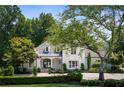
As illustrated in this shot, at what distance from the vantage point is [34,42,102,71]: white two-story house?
784 inches

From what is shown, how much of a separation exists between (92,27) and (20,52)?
3.48m

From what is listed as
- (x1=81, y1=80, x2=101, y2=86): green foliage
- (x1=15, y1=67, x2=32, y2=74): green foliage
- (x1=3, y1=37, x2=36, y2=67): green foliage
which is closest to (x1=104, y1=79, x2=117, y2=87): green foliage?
(x1=81, y1=80, x2=101, y2=86): green foliage

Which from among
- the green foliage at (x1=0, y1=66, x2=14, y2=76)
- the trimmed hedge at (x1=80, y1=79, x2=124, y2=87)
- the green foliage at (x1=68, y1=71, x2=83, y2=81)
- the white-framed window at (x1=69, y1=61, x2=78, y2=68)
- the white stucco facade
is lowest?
the trimmed hedge at (x1=80, y1=79, x2=124, y2=87)

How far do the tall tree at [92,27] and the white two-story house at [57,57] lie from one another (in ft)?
2.26

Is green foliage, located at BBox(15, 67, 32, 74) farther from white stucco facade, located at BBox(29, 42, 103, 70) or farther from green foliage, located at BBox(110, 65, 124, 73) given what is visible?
green foliage, located at BBox(110, 65, 124, 73)

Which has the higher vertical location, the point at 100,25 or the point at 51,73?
the point at 100,25

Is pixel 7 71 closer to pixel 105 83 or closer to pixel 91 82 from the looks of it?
pixel 91 82

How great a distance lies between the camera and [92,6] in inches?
707

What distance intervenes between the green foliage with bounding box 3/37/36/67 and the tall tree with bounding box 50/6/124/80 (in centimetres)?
179

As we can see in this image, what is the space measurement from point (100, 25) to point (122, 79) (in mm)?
2140

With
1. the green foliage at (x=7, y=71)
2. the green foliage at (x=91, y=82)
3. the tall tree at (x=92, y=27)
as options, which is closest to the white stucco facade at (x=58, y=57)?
the tall tree at (x=92, y=27)

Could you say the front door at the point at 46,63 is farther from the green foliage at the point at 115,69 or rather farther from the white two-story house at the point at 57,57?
the green foliage at the point at 115,69

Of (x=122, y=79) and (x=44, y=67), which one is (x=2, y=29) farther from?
(x=122, y=79)
